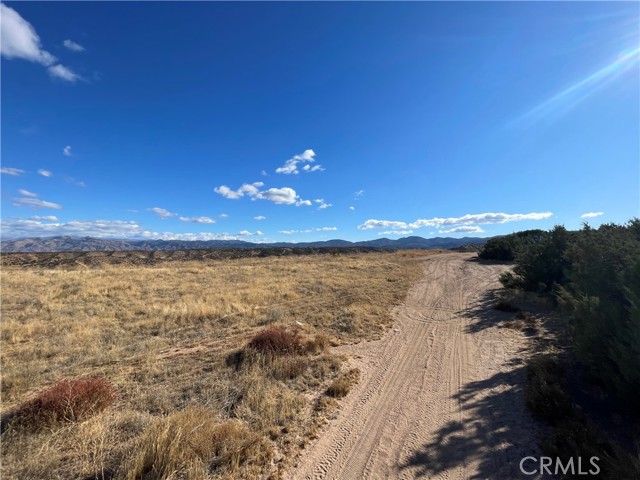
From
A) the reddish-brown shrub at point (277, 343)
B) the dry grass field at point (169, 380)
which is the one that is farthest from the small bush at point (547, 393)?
the reddish-brown shrub at point (277, 343)

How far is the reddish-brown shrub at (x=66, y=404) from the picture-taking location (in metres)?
5.00

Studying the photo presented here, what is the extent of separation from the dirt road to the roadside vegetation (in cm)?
46

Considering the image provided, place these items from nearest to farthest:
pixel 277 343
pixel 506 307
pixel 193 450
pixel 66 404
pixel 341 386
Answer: pixel 193 450 < pixel 66 404 < pixel 341 386 < pixel 277 343 < pixel 506 307

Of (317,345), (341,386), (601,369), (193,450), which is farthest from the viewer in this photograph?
(317,345)

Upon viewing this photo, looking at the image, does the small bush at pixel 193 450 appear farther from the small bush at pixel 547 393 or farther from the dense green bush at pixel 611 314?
the dense green bush at pixel 611 314

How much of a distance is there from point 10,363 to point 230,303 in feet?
25.3

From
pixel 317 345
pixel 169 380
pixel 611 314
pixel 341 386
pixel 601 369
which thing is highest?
pixel 611 314

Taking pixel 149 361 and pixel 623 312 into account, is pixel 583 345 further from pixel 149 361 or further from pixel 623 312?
pixel 149 361

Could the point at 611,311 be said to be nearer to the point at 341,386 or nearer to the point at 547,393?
the point at 547,393

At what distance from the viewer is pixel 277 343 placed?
8328 mm

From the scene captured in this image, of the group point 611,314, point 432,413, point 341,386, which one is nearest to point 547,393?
point 611,314

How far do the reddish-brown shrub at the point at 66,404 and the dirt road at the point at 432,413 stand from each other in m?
4.07

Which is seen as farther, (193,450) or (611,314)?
(611,314)

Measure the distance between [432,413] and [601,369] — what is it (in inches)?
133
